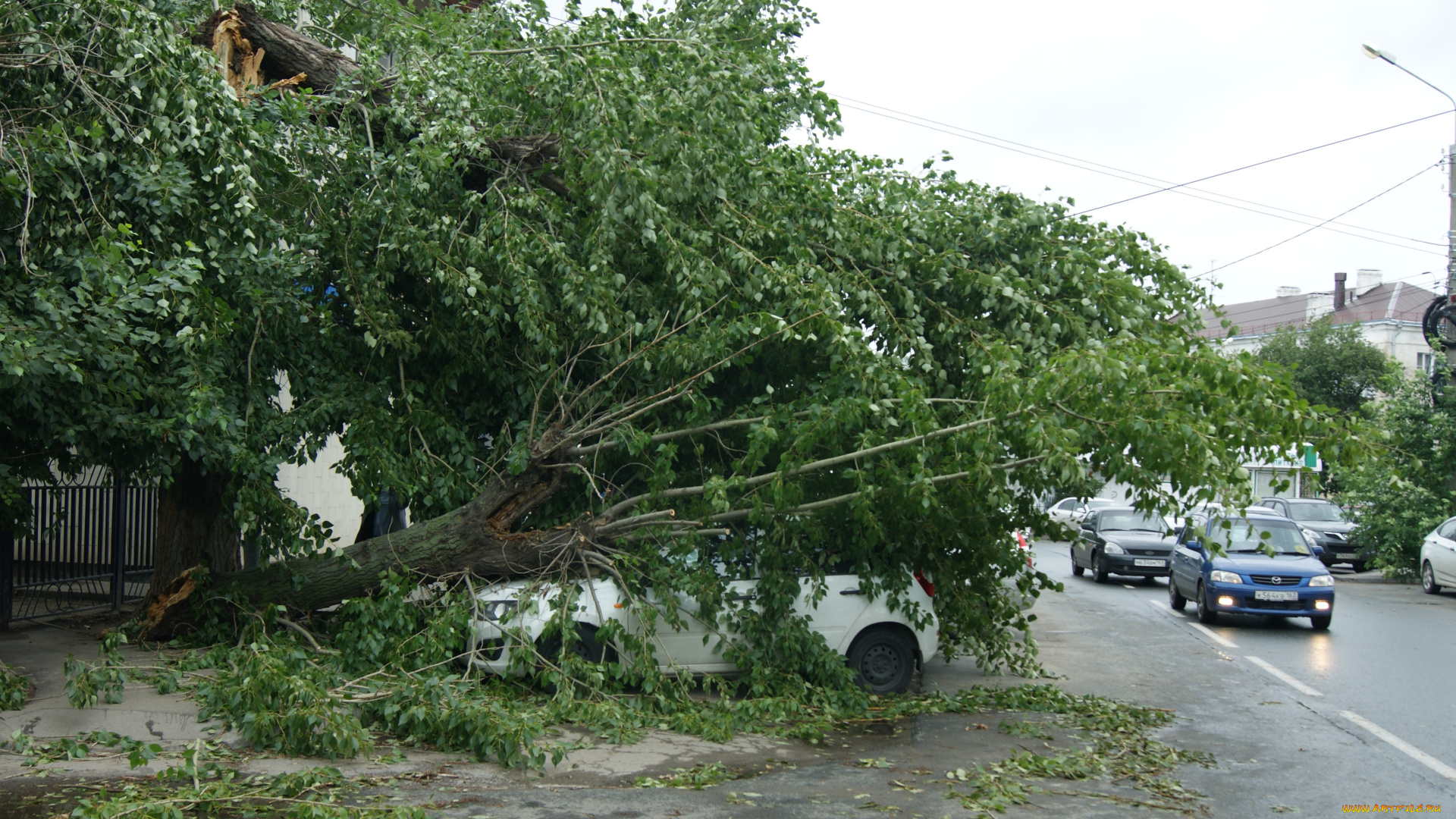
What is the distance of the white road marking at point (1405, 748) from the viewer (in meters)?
6.75

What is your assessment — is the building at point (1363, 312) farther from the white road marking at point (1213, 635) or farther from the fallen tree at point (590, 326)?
the fallen tree at point (590, 326)

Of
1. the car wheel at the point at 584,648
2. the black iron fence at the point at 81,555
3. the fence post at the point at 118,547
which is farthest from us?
the fence post at the point at 118,547

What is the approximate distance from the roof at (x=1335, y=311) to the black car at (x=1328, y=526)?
2417 cm

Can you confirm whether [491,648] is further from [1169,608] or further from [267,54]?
[1169,608]

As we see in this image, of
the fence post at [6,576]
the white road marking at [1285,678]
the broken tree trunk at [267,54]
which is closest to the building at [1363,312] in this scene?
the white road marking at [1285,678]

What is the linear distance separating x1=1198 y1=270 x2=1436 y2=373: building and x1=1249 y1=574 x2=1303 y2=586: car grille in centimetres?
3595

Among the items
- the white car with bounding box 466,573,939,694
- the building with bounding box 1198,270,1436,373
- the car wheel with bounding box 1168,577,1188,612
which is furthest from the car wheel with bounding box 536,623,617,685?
the building with bounding box 1198,270,1436,373

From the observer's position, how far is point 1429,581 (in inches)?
749

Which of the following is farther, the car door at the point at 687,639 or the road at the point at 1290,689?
the car door at the point at 687,639

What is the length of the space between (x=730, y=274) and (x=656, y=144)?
1.16 meters

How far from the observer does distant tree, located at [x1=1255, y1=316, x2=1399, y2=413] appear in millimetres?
41281

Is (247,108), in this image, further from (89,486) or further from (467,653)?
(89,486)

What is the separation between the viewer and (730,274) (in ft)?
27.5

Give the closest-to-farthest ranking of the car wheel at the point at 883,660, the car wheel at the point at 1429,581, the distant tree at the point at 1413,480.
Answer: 1. the car wheel at the point at 883,660
2. the car wheel at the point at 1429,581
3. the distant tree at the point at 1413,480
